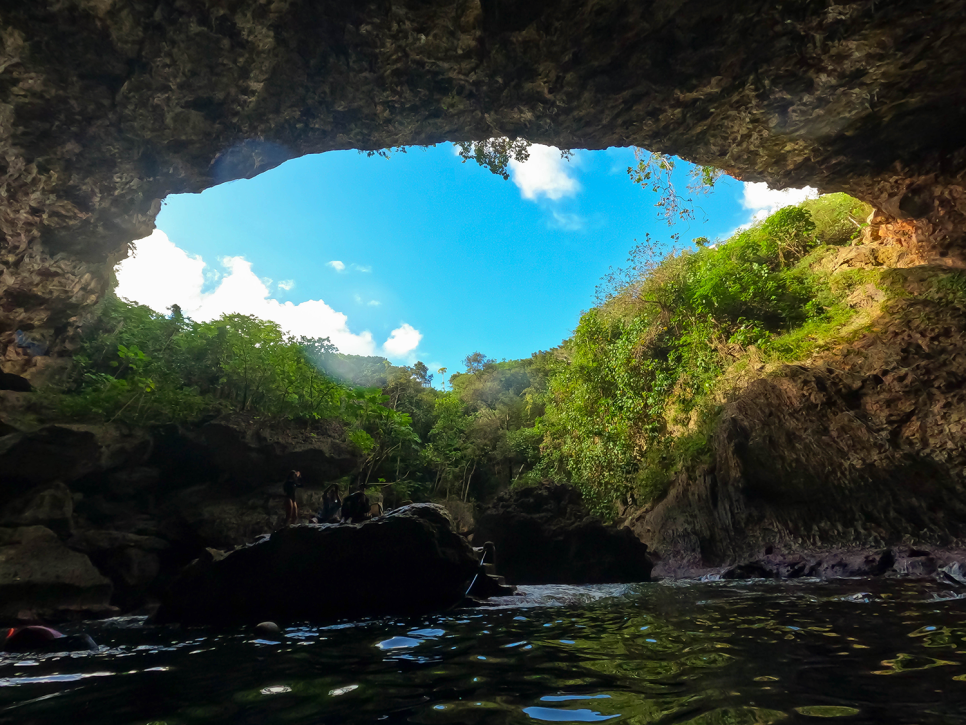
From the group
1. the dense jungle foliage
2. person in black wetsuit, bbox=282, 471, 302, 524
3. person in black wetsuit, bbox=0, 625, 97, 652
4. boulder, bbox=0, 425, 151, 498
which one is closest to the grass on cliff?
the dense jungle foliage

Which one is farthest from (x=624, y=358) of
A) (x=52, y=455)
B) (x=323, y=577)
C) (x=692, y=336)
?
(x=52, y=455)

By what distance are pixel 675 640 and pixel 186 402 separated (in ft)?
43.7

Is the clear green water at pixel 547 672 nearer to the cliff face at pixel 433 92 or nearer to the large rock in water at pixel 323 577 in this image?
the large rock in water at pixel 323 577

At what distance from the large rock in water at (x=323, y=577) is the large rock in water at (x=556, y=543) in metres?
5.99

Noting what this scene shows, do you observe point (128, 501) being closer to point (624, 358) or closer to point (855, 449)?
point (624, 358)

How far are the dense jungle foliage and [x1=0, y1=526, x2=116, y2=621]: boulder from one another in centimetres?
323

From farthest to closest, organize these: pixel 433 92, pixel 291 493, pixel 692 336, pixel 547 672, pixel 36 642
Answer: pixel 692 336 → pixel 291 493 → pixel 433 92 → pixel 36 642 → pixel 547 672

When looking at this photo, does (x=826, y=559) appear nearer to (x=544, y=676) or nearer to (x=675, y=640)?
(x=675, y=640)

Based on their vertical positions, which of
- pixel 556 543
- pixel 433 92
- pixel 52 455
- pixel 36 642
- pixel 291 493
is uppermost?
pixel 433 92

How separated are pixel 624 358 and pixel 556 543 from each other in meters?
8.31

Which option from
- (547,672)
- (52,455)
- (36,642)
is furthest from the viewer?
(52,455)

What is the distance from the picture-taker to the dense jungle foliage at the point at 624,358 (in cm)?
1301

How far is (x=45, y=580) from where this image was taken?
852 cm

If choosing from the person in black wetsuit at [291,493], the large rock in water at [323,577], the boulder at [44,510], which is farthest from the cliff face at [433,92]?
the large rock in water at [323,577]
